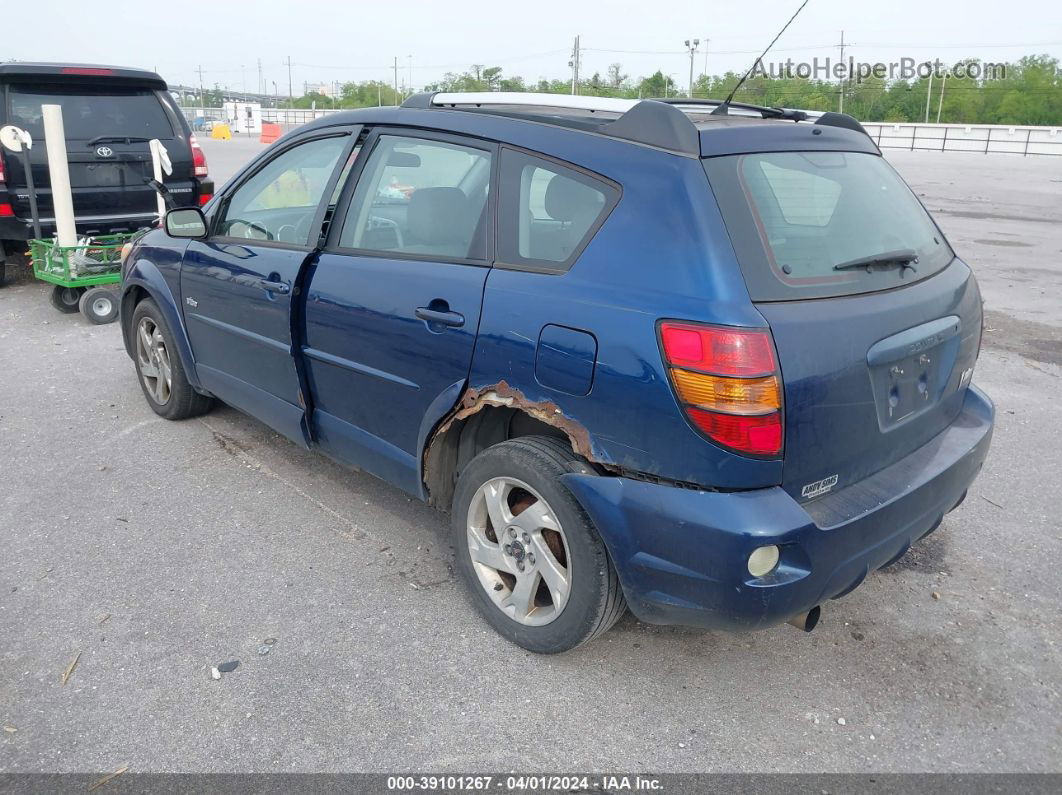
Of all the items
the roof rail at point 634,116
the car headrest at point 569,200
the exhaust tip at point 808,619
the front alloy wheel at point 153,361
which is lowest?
the exhaust tip at point 808,619

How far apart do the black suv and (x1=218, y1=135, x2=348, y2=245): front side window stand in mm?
4639

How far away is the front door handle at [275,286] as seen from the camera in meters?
3.67

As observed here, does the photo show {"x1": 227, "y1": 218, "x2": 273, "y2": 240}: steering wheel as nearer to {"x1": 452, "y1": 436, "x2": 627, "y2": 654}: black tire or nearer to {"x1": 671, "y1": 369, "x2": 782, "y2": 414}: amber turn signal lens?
{"x1": 452, "y1": 436, "x2": 627, "y2": 654}: black tire

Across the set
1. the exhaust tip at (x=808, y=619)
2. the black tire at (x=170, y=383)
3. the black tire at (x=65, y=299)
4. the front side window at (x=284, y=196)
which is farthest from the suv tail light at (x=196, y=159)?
the exhaust tip at (x=808, y=619)

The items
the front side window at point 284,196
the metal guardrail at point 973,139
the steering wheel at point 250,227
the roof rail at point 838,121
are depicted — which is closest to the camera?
the roof rail at point 838,121

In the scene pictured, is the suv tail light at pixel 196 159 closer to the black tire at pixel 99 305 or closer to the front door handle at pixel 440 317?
the black tire at pixel 99 305

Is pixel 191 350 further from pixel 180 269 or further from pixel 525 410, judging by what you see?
pixel 525 410

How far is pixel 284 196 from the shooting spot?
4.22 m

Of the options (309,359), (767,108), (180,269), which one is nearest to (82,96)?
(180,269)

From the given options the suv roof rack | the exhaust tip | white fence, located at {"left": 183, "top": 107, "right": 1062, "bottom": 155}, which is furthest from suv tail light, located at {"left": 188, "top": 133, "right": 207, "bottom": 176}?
white fence, located at {"left": 183, "top": 107, "right": 1062, "bottom": 155}

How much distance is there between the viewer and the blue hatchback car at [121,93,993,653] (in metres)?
2.44

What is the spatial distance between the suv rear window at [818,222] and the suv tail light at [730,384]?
17 cm

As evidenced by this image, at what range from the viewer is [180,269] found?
4.55 meters

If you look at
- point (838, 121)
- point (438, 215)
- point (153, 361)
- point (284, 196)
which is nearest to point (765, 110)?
point (838, 121)
